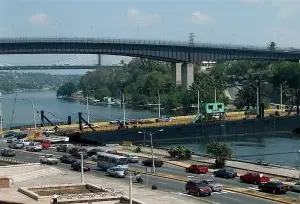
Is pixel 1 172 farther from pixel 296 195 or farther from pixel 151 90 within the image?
pixel 151 90

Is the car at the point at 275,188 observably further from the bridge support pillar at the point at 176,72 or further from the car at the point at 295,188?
the bridge support pillar at the point at 176,72

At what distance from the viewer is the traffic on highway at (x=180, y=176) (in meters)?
37.5

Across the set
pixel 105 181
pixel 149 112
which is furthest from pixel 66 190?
Result: pixel 149 112

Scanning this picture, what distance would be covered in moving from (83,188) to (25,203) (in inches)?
214

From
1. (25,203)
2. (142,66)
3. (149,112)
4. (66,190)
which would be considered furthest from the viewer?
(142,66)

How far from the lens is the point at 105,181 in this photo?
42500 mm

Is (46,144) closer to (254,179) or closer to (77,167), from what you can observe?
(77,167)

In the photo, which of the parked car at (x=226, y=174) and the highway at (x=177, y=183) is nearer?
the highway at (x=177, y=183)

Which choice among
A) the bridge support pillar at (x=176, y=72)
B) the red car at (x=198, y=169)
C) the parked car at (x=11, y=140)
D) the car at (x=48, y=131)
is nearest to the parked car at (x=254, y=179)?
the red car at (x=198, y=169)

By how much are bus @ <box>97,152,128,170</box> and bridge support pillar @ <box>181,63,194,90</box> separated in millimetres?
76922

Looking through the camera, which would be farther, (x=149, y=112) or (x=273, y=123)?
(x=149, y=112)

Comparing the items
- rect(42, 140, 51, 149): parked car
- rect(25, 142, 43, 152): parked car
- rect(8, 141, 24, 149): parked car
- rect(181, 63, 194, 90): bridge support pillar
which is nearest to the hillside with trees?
rect(181, 63, 194, 90): bridge support pillar

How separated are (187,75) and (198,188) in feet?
295

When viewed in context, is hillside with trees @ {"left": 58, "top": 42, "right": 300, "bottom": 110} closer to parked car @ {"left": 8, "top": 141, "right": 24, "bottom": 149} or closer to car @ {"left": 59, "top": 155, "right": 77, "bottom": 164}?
parked car @ {"left": 8, "top": 141, "right": 24, "bottom": 149}
